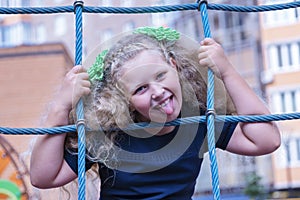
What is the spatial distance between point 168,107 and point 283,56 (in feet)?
22.9

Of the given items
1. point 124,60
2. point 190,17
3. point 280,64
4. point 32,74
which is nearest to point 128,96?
point 124,60

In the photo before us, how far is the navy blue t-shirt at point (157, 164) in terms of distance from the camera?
0.87 m

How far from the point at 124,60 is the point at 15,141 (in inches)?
72.5

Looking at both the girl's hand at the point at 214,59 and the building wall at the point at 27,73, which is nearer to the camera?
the girl's hand at the point at 214,59

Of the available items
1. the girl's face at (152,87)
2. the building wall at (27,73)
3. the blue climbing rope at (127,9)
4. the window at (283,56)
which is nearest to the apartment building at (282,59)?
the window at (283,56)

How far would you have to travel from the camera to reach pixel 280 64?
24.8ft

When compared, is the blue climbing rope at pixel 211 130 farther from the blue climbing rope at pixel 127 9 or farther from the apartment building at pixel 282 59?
the apartment building at pixel 282 59

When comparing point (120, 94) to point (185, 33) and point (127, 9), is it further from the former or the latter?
point (185, 33)

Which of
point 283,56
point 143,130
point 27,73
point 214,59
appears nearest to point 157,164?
point 143,130

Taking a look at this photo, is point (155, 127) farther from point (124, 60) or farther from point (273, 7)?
point (273, 7)

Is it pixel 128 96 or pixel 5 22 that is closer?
pixel 128 96

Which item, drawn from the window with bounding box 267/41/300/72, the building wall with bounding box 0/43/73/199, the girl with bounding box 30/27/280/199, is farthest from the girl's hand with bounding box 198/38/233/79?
the window with bounding box 267/41/300/72

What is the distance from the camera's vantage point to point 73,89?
867 millimetres

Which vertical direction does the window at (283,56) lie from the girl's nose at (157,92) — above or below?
below
